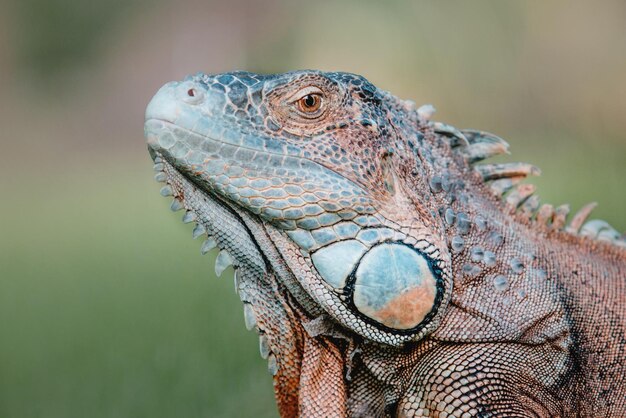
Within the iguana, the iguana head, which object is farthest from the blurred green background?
the iguana head

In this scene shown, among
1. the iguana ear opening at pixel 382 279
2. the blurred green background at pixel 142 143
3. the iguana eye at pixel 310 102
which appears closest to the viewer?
the iguana ear opening at pixel 382 279

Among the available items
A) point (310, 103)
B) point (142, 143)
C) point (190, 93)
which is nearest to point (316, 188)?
point (310, 103)

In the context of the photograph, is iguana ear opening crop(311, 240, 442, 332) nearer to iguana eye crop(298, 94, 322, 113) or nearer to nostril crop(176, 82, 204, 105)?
iguana eye crop(298, 94, 322, 113)

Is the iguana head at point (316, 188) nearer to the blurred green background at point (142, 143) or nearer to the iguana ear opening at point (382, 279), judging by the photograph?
the iguana ear opening at point (382, 279)

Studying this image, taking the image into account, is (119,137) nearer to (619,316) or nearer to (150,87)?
(150,87)

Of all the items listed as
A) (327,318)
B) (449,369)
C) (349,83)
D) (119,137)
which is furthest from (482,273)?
(119,137)

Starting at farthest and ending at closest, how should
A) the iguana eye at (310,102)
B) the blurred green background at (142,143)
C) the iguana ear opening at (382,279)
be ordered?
the blurred green background at (142,143)
the iguana eye at (310,102)
the iguana ear opening at (382,279)

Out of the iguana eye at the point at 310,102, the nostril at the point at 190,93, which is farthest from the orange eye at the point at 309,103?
the nostril at the point at 190,93

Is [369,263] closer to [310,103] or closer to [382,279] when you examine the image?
[382,279]
